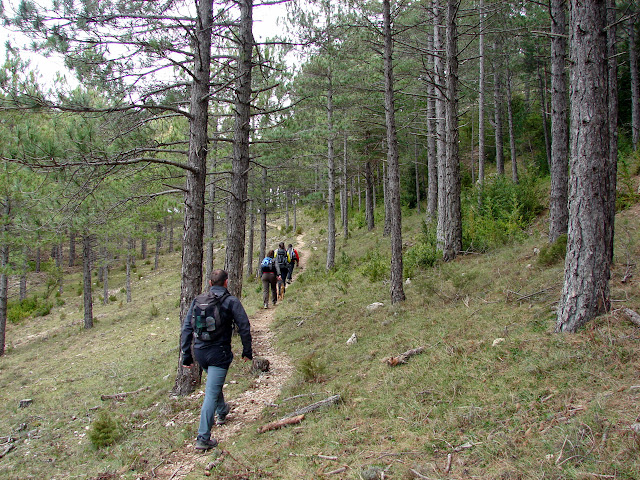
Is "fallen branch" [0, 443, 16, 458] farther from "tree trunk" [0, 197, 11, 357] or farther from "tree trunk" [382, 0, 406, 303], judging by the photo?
"tree trunk" [0, 197, 11, 357]

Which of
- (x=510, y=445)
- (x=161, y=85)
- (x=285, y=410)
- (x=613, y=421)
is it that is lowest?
(x=285, y=410)

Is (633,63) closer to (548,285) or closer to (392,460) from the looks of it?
(548,285)

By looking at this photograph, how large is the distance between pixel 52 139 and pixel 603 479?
24.8 feet

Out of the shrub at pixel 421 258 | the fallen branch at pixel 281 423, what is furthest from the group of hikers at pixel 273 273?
the fallen branch at pixel 281 423

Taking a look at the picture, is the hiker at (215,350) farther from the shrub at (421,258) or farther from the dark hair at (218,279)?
the shrub at (421,258)

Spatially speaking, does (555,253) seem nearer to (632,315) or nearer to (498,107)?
(632,315)

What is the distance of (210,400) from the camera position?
177 inches

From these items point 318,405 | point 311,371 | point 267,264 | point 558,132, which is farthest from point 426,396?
point 267,264

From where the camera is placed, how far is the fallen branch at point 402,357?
529 centimetres

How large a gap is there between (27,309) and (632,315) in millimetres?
29310

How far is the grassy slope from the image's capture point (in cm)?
305

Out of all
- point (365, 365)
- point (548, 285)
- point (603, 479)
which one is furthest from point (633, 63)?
point (603, 479)

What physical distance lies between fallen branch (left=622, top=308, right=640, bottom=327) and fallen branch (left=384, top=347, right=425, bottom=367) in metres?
2.35

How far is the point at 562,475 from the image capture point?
8.49 ft
